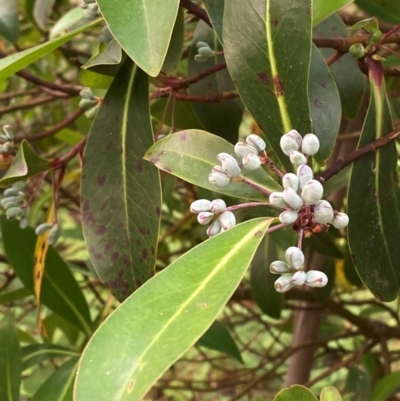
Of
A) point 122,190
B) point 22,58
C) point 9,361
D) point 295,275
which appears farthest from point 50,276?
point 295,275

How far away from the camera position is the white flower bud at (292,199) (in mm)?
407

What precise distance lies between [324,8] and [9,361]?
0.63 meters

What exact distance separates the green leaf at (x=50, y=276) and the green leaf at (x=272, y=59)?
1.69 feet

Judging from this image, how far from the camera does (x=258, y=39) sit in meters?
0.50

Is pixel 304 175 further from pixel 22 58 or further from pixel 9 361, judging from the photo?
pixel 9 361

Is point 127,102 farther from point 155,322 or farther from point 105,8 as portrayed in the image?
point 155,322

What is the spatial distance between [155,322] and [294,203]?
0.14m

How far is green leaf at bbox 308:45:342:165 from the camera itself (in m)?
0.54

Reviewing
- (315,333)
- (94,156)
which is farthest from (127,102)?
(315,333)

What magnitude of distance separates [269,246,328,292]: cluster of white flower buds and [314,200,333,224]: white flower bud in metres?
0.03

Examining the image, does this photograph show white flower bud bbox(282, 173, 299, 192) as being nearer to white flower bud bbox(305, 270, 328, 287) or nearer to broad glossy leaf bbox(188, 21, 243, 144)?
white flower bud bbox(305, 270, 328, 287)

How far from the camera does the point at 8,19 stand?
77 cm

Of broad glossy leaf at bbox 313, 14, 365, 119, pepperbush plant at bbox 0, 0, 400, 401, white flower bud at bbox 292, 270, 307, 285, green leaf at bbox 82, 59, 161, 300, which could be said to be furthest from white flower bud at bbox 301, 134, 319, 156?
broad glossy leaf at bbox 313, 14, 365, 119

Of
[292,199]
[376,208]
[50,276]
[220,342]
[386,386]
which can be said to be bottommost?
[220,342]
